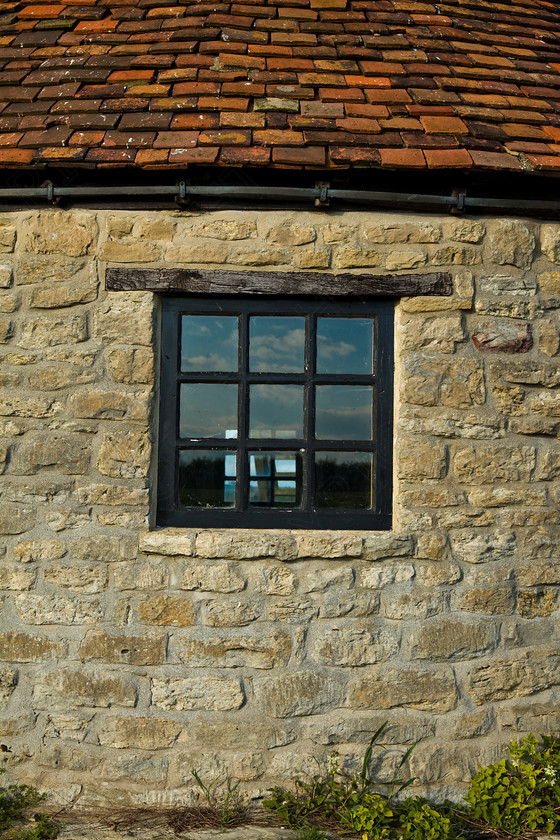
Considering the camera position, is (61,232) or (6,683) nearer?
(6,683)

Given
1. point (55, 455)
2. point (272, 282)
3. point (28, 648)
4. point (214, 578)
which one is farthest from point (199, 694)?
point (272, 282)

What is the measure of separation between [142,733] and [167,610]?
589mm

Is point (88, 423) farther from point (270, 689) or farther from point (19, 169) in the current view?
point (270, 689)

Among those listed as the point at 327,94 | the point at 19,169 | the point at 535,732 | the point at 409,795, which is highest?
the point at 327,94

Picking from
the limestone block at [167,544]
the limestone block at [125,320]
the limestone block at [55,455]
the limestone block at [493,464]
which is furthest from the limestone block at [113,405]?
the limestone block at [493,464]

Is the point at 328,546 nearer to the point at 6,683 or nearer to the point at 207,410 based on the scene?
the point at 207,410

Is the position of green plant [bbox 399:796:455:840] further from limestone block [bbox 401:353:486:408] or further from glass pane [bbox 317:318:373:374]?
glass pane [bbox 317:318:373:374]

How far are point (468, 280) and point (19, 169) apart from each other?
235 cm

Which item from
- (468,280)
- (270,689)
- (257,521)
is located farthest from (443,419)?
(270,689)

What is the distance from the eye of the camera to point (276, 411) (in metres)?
3.28

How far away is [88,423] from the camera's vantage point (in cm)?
313

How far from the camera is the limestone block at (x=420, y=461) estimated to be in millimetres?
3117

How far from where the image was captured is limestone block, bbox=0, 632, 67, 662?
3.04 m

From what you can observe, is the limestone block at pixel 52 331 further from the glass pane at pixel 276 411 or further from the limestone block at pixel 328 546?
the limestone block at pixel 328 546
